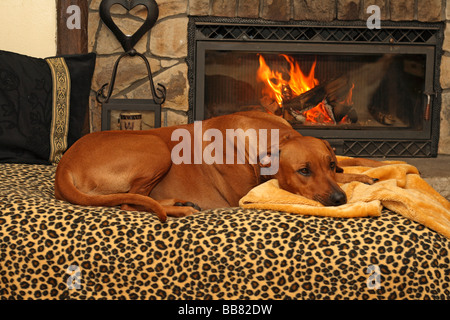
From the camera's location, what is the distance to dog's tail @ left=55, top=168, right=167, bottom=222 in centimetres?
167

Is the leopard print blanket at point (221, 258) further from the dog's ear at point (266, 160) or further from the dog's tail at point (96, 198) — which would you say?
the dog's ear at point (266, 160)

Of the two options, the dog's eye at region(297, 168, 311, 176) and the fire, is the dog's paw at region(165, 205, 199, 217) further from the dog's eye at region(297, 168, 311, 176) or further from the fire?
the fire

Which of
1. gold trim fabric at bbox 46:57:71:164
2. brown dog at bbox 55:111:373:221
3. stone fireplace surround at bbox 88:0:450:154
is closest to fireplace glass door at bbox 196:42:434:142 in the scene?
stone fireplace surround at bbox 88:0:450:154

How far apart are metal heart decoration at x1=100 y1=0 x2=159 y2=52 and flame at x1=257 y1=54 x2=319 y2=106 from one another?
741 millimetres

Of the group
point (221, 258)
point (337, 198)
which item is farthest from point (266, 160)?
point (221, 258)

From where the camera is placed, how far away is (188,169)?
212 cm

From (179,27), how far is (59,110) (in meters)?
0.98

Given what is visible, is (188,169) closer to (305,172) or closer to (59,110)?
(305,172)

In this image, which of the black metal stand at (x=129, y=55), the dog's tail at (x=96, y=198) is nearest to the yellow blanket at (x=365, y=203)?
the dog's tail at (x=96, y=198)

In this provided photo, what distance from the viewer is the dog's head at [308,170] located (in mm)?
1811

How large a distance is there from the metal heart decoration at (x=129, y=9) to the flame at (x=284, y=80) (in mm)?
741

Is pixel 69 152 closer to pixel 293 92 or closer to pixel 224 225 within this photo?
pixel 224 225

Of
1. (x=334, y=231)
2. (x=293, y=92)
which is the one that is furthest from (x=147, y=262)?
(x=293, y=92)

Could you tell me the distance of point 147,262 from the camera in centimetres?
160
